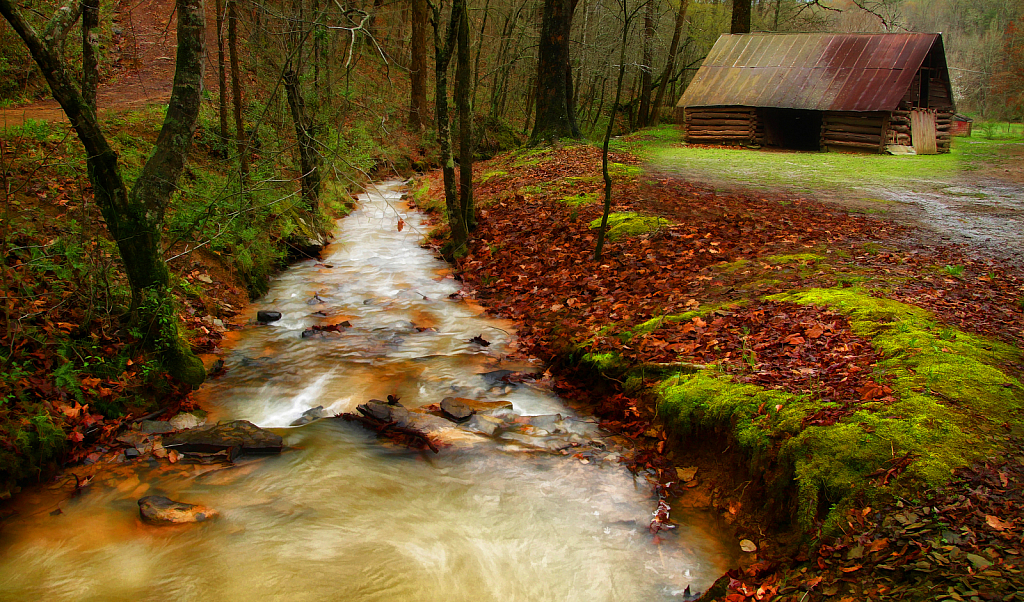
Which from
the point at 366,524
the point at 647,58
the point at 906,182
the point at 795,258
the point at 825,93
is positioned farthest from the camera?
the point at 647,58

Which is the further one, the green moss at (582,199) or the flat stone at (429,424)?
the green moss at (582,199)

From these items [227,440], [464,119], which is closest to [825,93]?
[464,119]

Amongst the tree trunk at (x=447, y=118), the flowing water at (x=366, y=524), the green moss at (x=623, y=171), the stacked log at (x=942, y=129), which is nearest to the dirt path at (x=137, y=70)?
the tree trunk at (x=447, y=118)

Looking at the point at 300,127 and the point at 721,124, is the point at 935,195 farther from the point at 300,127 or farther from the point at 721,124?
the point at 300,127

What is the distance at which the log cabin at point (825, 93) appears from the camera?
20516 millimetres

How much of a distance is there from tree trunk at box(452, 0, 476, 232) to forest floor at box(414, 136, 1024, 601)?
175 cm

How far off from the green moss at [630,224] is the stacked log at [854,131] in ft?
49.8

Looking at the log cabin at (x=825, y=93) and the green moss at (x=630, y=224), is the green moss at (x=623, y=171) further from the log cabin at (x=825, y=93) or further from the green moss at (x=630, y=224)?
A: the log cabin at (x=825, y=93)

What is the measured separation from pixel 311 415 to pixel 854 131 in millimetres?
22040

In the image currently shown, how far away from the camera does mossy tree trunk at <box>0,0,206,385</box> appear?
5.27m

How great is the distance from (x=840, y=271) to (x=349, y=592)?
6375 mm

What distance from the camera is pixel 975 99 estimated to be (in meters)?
48.4

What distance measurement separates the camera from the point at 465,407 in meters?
5.96

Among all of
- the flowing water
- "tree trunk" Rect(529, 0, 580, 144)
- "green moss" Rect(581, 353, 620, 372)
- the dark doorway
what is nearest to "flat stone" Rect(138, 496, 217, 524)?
the flowing water
